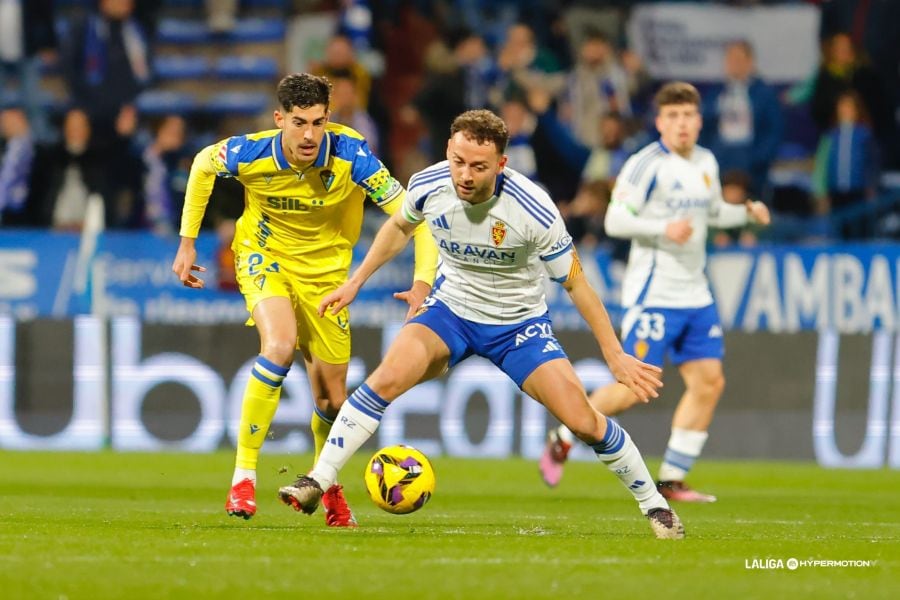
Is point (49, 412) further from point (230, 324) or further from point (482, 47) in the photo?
point (482, 47)

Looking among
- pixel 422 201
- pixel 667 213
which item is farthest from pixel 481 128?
pixel 667 213

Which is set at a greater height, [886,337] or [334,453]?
[886,337]

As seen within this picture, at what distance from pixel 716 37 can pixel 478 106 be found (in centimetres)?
388

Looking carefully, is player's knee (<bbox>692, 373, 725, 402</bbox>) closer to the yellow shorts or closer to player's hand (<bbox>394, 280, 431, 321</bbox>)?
the yellow shorts

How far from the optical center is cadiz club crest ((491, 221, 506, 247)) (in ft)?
26.7

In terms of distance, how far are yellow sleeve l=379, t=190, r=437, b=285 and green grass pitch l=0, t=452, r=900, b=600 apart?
133 centimetres

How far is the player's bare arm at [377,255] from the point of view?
8.25 metres

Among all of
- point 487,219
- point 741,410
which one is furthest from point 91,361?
point 487,219

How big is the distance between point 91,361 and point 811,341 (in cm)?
647

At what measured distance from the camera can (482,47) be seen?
19.3 m

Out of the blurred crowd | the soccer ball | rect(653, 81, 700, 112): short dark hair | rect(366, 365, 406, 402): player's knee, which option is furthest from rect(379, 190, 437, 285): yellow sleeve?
the blurred crowd

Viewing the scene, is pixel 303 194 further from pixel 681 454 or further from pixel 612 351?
pixel 681 454

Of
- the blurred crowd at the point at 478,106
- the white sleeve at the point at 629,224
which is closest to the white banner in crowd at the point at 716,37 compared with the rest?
the blurred crowd at the point at 478,106

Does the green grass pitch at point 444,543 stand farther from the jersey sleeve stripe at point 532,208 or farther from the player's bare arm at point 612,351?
the jersey sleeve stripe at point 532,208
